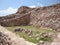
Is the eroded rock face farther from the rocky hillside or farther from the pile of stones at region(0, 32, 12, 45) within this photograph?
the pile of stones at region(0, 32, 12, 45)

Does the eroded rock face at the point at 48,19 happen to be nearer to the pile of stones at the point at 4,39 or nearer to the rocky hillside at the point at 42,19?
the rocky hillside at the point at 42,19

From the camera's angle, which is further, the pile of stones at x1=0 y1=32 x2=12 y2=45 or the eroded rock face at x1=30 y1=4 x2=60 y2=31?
the eroded rock face at x1=30 y1=4 x2=60 y2=31

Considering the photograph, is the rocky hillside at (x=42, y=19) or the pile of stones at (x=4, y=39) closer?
the pile of stones at (x=4, y=39)

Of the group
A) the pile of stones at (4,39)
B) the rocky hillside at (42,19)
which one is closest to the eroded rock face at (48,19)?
the rocky hillside at (42,19)

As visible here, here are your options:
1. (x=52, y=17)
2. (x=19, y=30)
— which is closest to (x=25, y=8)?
(x=52, y=17)

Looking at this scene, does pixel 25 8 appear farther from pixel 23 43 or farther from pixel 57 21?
pixel 23 43

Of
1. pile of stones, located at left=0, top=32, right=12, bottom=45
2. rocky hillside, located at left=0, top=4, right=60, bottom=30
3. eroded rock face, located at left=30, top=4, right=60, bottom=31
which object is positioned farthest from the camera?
rocky hillside, located at left=0, top=4, right=60, bottom=30

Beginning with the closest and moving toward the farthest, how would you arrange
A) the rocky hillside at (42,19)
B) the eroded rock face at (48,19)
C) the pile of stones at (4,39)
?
the pile of stones at (4,39), the eroded rock face at (48,19), the rocky hillside at (42,19)

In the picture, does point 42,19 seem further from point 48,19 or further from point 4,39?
point 4,39

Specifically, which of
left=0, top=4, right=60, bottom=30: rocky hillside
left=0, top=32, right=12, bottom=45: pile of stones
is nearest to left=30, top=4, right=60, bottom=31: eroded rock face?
left=0, top=4, right=60, bottom=30: rocky hillside

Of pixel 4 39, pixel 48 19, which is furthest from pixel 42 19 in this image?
pixel 4 39

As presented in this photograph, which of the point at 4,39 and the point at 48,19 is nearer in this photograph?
the point at 4,39

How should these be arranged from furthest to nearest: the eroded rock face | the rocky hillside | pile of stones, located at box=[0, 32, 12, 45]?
1. the rocky hillside
2. the eroded rock face
3. pile of stones, located at box=[0, 32, 12, 45]

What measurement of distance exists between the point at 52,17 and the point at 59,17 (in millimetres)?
650
